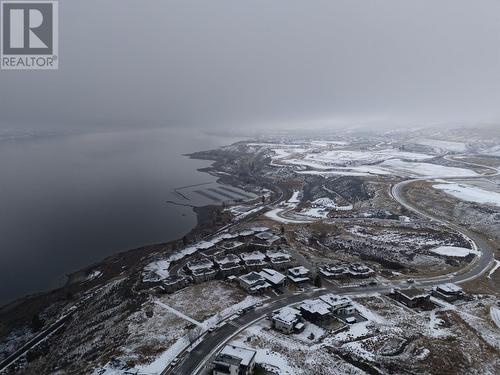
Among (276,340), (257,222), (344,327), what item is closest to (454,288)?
(344,327)

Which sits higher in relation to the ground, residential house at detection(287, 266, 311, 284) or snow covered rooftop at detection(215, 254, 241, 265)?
residential house at detection(287, 266, 311, 284)

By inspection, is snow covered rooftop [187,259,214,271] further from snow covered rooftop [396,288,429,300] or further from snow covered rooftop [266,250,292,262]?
snow covered rooftop [396,288,429,300]

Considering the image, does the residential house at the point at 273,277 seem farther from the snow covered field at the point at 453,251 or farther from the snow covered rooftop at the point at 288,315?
the snow covered field at the point at 453,251

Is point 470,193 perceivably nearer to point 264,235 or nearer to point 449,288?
point 449,288

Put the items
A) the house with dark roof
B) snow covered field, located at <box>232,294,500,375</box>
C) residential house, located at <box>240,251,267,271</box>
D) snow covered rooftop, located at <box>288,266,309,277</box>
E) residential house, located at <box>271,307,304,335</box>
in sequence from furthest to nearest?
residential house, located at <box>240,251,267,271</box> → snow covered rooftop, located at <box>288,266,309,277</box> → the house with dark roof → residential house, located at <box>271,307,304,335</box> → snow covered field, located at <box>232,294,500,375</box>

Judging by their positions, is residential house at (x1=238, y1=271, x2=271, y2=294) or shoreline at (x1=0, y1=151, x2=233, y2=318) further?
shoreline at (x1=0, y1=151, x2=233, y2=318)

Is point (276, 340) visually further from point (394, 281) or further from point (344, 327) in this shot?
point (394, 281)

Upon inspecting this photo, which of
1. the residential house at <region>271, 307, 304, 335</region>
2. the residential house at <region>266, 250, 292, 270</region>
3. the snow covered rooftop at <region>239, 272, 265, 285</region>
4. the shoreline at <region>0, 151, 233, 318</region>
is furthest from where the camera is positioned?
the residential house at <region>266, 250, 292, 270</region>

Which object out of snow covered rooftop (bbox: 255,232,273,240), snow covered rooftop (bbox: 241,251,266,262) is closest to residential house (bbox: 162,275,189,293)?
snow covered rooftop (bbox: 241,251,266,262)

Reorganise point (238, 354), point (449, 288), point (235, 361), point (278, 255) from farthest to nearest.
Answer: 1. point (278, 255)
2. point (449, 288)
3. point (238, 354)
4. point (235, 361)

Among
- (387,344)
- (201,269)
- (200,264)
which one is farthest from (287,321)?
(200,264)
